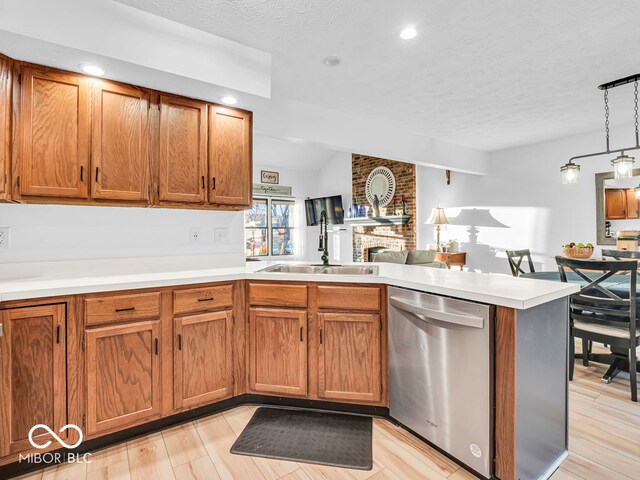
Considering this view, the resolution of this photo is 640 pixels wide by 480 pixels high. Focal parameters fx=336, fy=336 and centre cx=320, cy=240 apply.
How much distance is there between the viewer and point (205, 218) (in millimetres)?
2789

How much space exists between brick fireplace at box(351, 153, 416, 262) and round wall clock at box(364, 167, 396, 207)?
94 mm

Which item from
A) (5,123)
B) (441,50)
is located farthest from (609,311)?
(5,123)

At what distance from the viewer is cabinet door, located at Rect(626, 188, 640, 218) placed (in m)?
4.28

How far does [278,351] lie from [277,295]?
38cm

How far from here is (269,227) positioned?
27.8 feet

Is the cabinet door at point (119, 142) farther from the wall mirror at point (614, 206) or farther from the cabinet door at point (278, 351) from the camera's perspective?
the wall mirror at point (614, 206)

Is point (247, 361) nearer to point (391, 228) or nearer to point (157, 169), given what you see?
point (157, 169)

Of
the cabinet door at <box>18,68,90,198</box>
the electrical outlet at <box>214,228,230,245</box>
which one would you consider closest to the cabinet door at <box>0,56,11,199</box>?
the cabinet door at <box>18,68,90,198</box>

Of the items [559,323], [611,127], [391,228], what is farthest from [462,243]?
[559,323]

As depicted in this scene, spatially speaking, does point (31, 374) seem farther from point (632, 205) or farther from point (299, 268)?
point (632, 205)

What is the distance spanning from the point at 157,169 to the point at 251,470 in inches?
75.5

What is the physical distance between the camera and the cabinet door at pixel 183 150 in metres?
2.33

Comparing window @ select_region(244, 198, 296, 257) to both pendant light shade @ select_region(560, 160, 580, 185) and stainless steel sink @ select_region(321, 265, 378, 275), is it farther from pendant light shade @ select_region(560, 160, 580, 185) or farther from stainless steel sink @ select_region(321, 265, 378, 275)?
pendant light shade @ select_region(560, 160, 580, 185)

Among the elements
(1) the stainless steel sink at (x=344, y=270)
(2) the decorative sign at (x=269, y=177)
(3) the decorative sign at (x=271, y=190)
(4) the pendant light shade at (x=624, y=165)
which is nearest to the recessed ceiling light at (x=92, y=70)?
(1) the stainless steel sink at (x=344, y=270)
